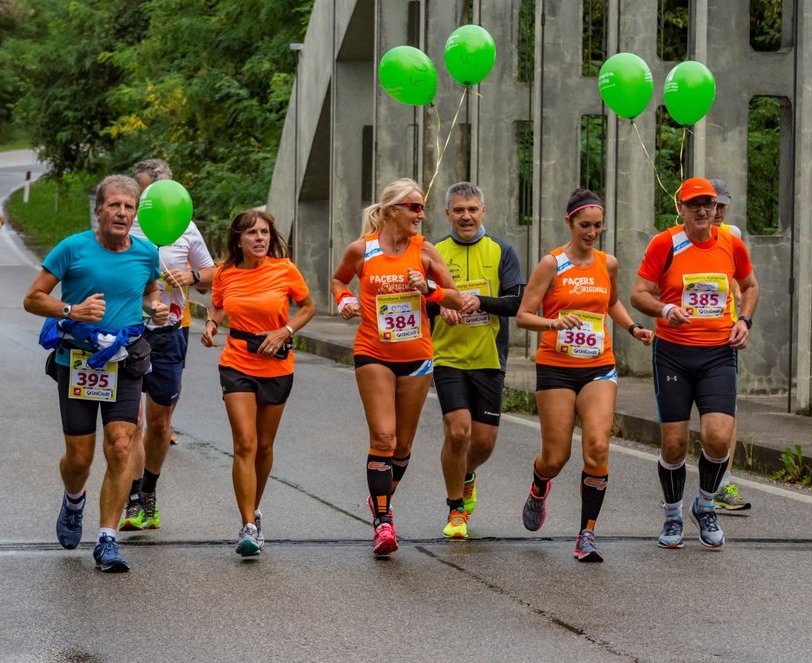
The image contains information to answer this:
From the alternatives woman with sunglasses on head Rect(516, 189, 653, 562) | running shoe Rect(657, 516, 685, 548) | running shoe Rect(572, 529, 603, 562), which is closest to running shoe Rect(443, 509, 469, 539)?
woman with sunglasses on head Rect(516, 189, 653, 562)

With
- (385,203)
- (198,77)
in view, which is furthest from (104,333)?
(198,77)

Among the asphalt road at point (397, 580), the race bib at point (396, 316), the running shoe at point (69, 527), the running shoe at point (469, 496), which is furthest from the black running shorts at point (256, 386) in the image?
the running shoe at point (469, 496)

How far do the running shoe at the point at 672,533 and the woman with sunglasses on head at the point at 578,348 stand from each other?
1.65ft

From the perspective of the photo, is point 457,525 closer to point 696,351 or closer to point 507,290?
point 507,290

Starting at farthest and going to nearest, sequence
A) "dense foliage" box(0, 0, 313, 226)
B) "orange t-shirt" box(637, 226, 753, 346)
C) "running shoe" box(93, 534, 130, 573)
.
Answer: "dense foliage" box(0, 0, 313, 226) < "orange t-shirt" box(637, 226, 753, 346) < "running shoe" box(93, 534, 130, 573)

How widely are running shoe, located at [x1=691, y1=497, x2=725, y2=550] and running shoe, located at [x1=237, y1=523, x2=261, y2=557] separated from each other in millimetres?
2232

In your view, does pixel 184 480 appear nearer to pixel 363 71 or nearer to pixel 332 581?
pixel 332 581

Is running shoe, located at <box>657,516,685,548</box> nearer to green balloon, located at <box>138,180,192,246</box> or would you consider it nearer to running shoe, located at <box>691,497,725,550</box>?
running shoe, located at <box>691,497,725,550</box>

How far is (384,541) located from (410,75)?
4.48m

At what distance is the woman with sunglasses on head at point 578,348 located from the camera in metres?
8.20

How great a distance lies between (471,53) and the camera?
38.1 ft

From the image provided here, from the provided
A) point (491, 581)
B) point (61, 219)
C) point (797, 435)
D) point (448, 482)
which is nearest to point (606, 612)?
point (491, 581)

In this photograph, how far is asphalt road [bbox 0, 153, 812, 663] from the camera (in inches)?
251

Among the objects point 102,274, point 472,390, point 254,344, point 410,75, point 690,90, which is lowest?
point 472,390
